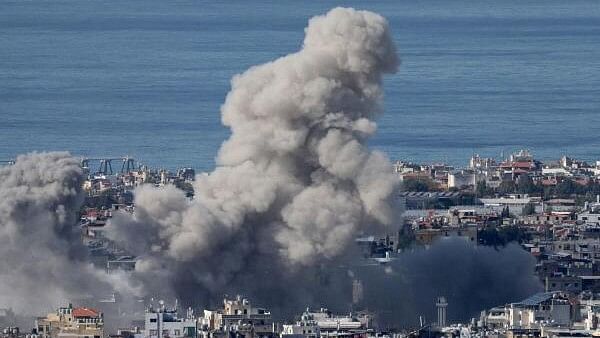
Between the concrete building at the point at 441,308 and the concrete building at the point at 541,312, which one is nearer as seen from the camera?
the concrete building at the point at 541,312

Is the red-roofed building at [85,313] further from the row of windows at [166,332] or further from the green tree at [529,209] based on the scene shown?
the green tree at [529,209]

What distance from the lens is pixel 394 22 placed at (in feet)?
394

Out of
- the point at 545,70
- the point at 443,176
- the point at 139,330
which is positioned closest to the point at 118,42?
the point at 545,70

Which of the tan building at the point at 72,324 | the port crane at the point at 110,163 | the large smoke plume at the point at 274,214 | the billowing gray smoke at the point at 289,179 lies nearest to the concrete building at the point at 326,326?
the large smoke plume at the point at 274,214

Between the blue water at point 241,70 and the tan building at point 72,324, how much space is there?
2486cm

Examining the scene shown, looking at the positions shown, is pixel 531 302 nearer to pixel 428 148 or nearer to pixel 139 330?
pixel 139 330

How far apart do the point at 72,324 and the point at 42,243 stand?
3.39 m

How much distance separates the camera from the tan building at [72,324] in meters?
43.8

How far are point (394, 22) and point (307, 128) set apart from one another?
71.5 meters

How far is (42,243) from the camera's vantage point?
4741cm

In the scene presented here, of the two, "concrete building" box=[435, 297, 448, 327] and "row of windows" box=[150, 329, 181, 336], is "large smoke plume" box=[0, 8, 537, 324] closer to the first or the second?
"concrete building" box=[435, 297, 448, 327]

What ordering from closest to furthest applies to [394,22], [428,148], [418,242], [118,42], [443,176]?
1. [418,242]
2. [443,176]
3. [428,148]
4. [118,42]
5. [394,22]

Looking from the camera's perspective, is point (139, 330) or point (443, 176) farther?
point (443, 176)

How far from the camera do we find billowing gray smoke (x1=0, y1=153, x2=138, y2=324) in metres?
47.1
